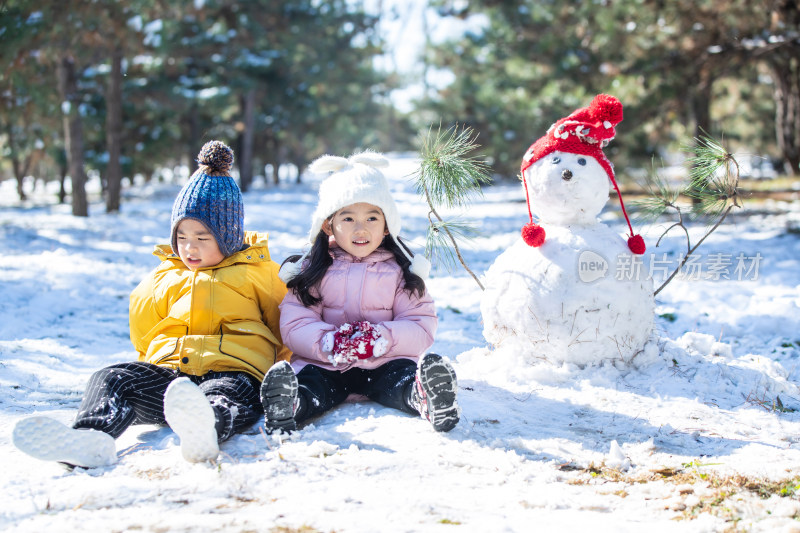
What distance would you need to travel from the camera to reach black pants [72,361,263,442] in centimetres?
254

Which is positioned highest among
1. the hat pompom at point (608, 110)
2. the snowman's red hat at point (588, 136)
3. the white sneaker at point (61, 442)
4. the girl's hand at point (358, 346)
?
the hat pompom at point (608, 110)

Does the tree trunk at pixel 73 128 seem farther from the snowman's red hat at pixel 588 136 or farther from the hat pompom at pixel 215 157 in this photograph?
the snowman's red hat at pixel 588 136

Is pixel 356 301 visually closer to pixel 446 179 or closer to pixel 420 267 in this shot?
pixel 420 267

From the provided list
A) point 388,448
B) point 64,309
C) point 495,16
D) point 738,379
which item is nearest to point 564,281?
point 738,379

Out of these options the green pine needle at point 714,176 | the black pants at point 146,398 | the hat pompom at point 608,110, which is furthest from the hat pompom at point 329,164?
the green pine needle at point 714,176

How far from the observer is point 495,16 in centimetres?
1130

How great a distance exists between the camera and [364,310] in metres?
3.17

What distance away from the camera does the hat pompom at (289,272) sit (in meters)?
3.20

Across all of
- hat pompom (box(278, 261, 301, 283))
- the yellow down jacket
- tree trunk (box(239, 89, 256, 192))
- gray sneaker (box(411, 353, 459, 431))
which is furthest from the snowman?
tree trunk (box(239, 89, 256, 192))

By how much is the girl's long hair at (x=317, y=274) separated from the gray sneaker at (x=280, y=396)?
0.60 m

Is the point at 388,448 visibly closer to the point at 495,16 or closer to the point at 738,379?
the point at 738,379

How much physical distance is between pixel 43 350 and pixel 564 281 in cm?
A: 332

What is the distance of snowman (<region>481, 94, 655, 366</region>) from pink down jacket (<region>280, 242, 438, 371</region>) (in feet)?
1.89

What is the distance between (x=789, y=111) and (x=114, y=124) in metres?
15.5
